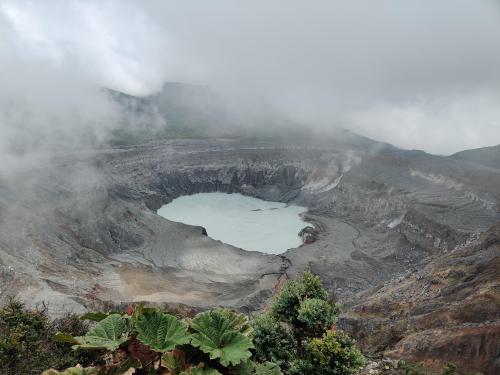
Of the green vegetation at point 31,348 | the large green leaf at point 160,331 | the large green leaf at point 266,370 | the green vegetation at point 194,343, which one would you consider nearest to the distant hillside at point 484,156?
the green vegetation at point 194,343

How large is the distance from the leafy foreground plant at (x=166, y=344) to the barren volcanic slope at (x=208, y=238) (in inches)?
842

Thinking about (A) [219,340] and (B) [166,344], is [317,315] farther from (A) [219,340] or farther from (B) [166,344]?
(B) [166,344]

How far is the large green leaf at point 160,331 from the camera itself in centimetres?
966

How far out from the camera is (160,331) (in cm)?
989

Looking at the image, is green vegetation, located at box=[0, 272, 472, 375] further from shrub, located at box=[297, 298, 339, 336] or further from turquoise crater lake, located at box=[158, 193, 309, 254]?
turquoise crater lake, located at box=[158, 193, 309, 254]

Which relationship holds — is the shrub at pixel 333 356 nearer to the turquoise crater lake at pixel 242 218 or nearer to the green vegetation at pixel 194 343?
the green vegetation at pixel 194 343

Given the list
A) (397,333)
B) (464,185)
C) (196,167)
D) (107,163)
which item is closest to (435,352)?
(397,333)

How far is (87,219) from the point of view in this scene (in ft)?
206

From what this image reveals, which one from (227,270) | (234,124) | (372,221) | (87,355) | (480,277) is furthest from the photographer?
(234,124)

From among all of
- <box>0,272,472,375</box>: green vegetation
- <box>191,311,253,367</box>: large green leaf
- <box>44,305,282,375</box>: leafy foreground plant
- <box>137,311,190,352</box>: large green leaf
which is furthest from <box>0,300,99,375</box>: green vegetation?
<box>191,311,253,367</box>: large green leaf

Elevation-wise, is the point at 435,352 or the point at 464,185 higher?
the point at 464,185

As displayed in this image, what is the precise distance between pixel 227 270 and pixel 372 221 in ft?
111

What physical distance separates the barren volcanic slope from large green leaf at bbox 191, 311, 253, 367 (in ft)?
69.9

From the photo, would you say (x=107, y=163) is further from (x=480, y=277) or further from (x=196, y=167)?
(x=480, y=277)
